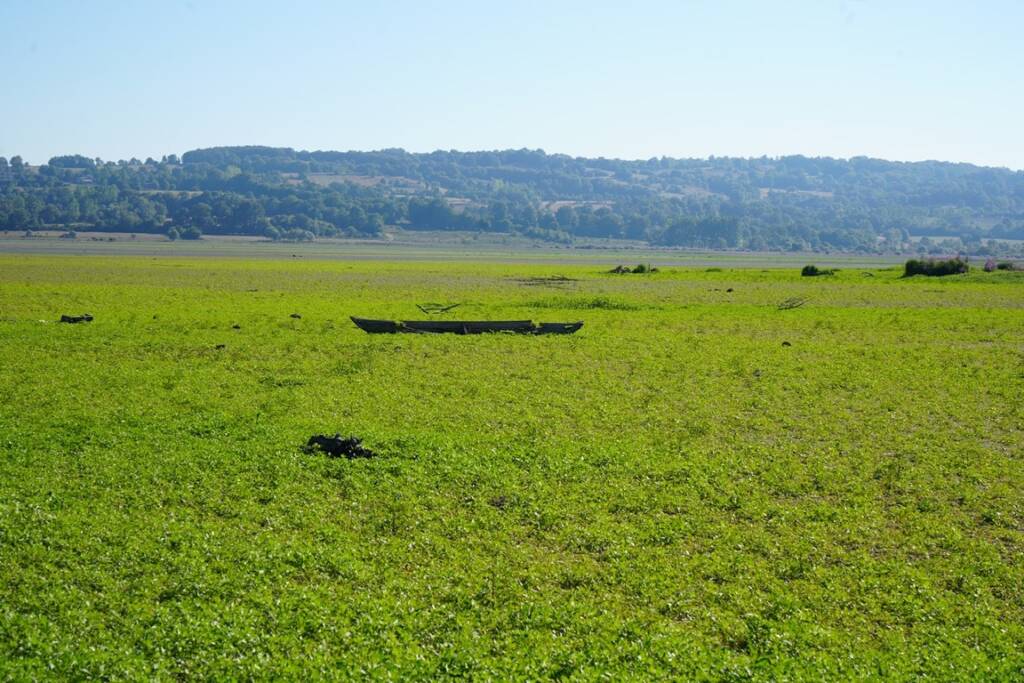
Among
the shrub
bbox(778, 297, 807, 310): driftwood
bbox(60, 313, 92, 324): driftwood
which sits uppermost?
the shrub

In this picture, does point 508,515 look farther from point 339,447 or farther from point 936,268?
point 936,268

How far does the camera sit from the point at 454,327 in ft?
112

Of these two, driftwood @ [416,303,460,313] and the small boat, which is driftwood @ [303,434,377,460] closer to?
the small boat

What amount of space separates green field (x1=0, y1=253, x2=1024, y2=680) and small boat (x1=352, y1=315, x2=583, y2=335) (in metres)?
4.92

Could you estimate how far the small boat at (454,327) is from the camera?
113 feet

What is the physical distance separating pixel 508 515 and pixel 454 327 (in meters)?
21.0

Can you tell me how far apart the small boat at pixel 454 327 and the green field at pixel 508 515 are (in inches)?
194

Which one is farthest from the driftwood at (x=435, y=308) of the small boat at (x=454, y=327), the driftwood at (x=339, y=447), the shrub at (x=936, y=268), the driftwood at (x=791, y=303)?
the shrub at (x=936, y=268)

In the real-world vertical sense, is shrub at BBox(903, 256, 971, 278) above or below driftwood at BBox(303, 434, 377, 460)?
above

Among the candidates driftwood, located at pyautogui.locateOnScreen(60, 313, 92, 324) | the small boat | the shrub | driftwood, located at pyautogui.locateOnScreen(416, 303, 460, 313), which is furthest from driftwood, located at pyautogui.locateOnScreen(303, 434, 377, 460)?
the shrub

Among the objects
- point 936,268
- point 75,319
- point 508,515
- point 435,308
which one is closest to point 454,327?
point 435,308

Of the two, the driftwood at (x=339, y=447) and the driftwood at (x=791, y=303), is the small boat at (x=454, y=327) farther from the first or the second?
the driftwood at (x=339, y=447)

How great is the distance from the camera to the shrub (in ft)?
233

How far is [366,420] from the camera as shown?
765 inches
